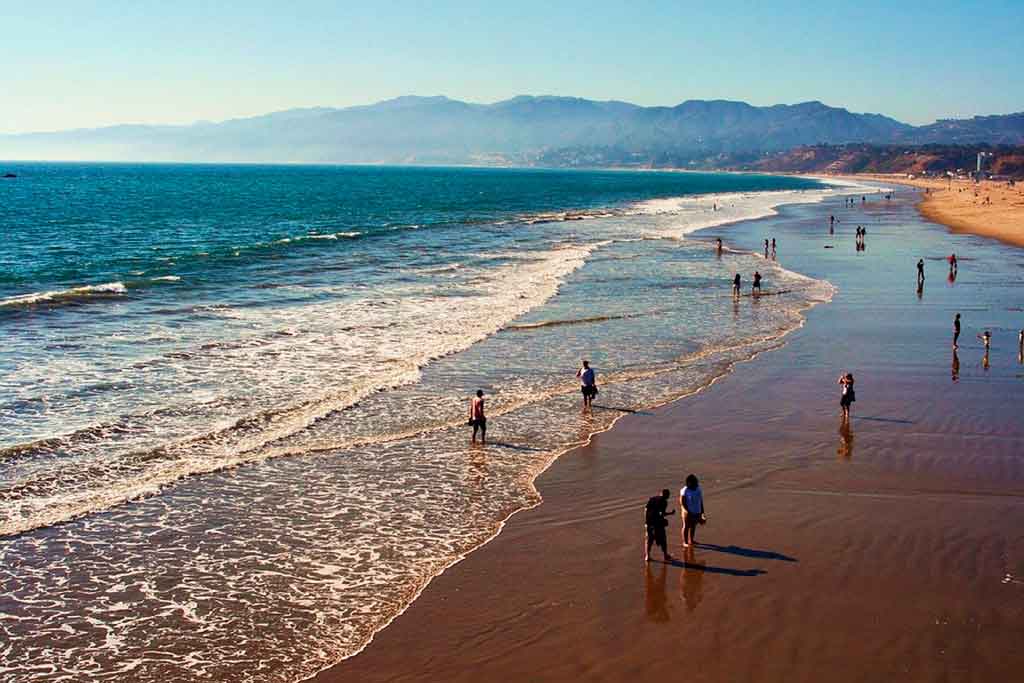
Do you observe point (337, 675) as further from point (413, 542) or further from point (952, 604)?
point (952, 604)

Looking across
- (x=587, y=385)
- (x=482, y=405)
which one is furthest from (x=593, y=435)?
(x=482, y=405)

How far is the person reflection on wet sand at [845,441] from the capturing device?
720 inches

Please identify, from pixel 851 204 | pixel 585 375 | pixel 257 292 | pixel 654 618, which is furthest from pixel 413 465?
pixel 851 204

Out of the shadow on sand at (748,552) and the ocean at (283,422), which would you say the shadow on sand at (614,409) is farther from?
the shadow on sand at (748,552)

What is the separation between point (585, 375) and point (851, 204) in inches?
3963

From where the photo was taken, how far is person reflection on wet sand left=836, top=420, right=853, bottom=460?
18.3 m

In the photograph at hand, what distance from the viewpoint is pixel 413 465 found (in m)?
18.3

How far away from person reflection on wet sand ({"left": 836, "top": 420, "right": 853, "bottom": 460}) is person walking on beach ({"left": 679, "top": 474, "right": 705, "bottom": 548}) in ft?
18.2

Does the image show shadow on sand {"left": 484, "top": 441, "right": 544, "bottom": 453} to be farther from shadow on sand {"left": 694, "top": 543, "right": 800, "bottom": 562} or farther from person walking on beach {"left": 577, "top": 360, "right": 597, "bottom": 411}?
shadow on sand {"left": 694, "top": 543, "right": 800, "bottom": 562}

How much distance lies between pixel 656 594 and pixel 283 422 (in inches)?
435

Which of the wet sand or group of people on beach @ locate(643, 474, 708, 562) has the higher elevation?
group of people on beach @ locate(643, 474, 708, 562)

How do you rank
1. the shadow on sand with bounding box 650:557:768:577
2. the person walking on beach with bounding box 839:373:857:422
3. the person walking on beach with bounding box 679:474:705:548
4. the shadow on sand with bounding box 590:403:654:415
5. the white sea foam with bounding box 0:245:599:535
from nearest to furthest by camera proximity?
the shadow on sand with bounding box 650:557:768:577 < the person walking on beach with bounding box 679:474:705:548 < the white sea foam with bounding box 0:245:599:535 < the person walking on beach with bounding box 839:373:857:422 < the shadow on sand with bounding box 590:403:654:415

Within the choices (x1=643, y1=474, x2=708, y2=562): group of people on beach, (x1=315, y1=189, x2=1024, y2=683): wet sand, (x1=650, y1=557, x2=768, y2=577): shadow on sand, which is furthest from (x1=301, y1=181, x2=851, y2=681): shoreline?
(x1=650, y1=557, x2=768, y2=577): shadow on sand

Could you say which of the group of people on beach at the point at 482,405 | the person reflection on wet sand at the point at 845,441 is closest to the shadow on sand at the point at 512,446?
the group of people on beach at the point at 482,405
